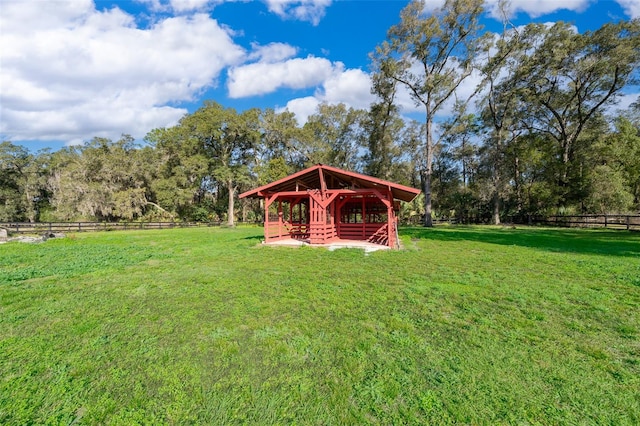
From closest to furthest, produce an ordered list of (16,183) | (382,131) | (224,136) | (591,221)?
(591,221) → (382,131) → (224,136) → (16,183)

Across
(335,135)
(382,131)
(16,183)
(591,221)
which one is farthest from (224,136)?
(591,221)

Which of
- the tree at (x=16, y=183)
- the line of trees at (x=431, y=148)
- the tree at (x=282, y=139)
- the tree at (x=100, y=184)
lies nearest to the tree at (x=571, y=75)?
the line of trees at (x=431, y=148)

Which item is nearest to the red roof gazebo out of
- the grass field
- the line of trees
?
the grass field

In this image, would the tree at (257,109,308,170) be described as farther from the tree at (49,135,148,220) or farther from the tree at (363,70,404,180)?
the tree at (49,135,148,220)

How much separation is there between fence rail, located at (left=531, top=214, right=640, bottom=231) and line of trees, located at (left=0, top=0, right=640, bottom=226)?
2.93 ft

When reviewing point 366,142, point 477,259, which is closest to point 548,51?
point 366,142

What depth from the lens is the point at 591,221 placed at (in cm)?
2038

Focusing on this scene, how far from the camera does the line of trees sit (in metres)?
22.8

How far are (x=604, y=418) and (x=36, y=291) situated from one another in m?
8.57

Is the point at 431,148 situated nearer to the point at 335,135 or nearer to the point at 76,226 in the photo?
the point at 335,135

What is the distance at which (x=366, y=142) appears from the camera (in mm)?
35062

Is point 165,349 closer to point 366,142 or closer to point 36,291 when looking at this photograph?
point 36,291

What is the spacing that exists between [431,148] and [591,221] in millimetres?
12549

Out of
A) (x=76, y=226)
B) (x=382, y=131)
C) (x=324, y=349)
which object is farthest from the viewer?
(x=382, y=131)
